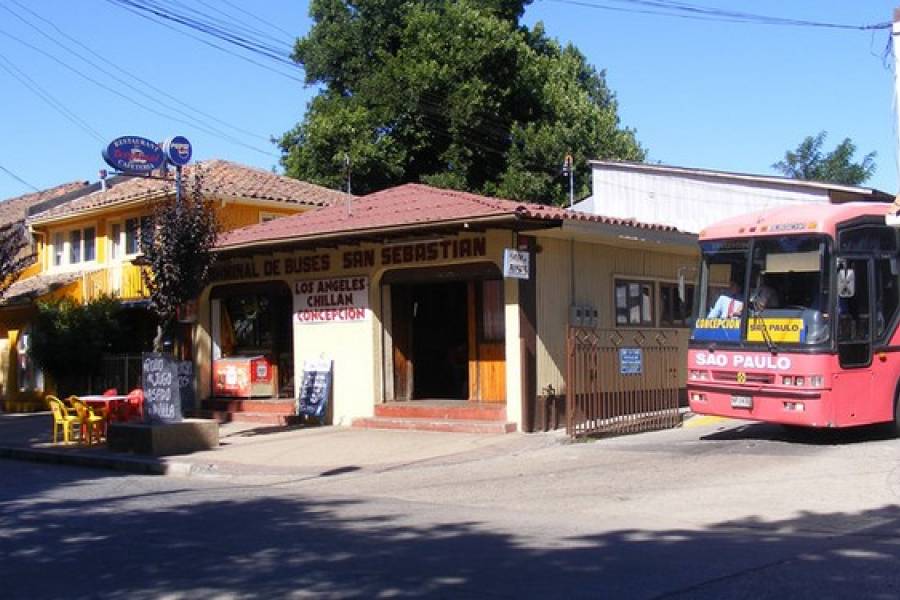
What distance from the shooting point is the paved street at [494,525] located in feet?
22.3

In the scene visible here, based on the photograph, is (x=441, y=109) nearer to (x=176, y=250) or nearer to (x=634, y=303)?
(x=634, y=303)

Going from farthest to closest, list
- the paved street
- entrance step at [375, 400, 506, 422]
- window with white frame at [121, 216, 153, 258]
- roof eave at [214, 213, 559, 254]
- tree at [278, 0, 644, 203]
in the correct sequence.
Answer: tree at [278, 0, 644, 203] → window with white frame at [121, 216, 153, 258] → entrance step at [375, 400, 506, 422] → roof eave at [214, 213, 559, 254] → the paved street

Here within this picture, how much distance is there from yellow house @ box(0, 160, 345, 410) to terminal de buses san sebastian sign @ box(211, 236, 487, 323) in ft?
16.9

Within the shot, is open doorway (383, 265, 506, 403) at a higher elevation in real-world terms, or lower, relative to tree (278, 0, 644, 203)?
lower

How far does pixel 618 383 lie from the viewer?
53.3 ft

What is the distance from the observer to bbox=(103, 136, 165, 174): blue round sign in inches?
664

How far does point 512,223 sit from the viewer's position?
15094 mm

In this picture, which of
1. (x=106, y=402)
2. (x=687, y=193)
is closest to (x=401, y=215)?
(x=106, y=402)

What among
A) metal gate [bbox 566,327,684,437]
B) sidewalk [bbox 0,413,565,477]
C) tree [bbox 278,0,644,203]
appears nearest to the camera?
sidewalk [bbox 0,413,565,477]

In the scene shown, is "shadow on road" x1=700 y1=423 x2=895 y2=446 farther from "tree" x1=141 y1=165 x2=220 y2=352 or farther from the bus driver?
"tree" x1=141 y1=165 x2=220 y2=352

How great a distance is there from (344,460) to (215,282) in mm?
7769

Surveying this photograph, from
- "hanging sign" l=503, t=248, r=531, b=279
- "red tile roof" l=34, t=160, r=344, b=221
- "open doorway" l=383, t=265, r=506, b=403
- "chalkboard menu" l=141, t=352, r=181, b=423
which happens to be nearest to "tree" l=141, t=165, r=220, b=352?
"chalkboard menu" l=141, t=352, r=181, b=423

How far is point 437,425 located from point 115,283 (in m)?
12.9

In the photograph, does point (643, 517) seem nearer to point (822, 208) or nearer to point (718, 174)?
point (822, 208)
